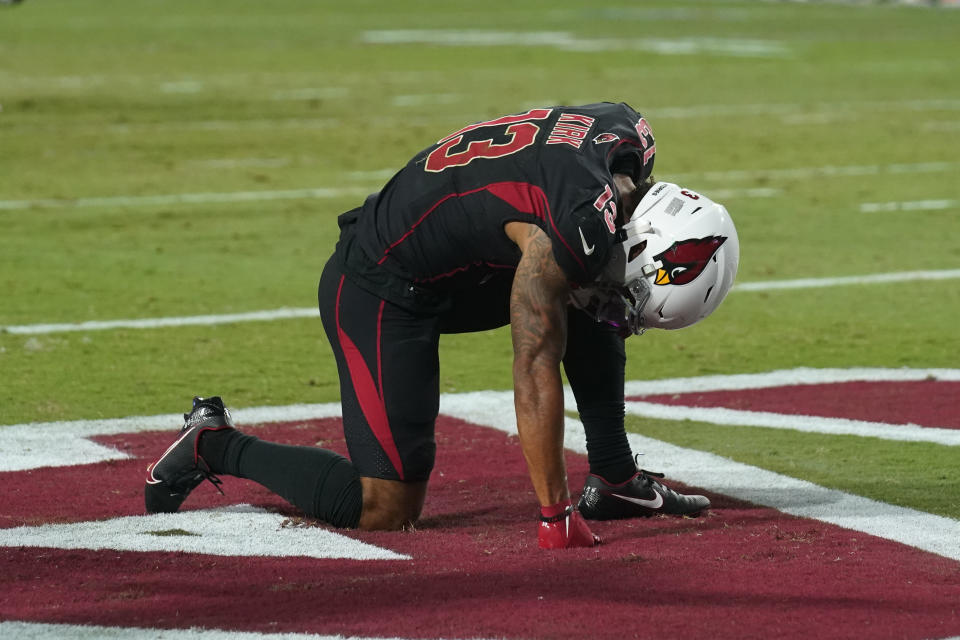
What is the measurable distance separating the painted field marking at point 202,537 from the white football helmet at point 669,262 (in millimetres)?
1044

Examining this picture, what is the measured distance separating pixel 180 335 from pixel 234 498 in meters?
3.23

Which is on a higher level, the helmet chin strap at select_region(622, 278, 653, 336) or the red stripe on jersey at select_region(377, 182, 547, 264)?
the red stripe on jersey at select_region(377, 182, 547, 264)

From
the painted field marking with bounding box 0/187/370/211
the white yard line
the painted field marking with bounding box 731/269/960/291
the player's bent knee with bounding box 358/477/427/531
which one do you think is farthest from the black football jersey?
the painted field marking with bounding box 0/187/370/211

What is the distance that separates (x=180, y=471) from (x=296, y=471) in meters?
0.39

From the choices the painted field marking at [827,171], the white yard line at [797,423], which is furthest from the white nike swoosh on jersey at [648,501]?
the painted field marking at [827,171]

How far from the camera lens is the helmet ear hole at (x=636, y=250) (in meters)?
5.33

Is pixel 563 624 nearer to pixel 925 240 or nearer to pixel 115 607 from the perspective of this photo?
pixel 115 607

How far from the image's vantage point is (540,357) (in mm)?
5039

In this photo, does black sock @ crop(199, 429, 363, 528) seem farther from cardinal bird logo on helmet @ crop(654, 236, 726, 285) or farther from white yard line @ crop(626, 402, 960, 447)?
white yard line @ crop(626, 402, 960, 447)

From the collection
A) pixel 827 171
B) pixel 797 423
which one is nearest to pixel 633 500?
pixel 797 423

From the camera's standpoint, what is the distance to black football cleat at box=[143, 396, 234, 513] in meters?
5.74

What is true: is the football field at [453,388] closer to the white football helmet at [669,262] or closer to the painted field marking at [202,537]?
the painted field marking at [202,537]

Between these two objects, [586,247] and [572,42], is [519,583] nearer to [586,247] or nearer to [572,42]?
[586,247]

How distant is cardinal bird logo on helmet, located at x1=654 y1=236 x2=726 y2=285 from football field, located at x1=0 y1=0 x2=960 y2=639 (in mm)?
791
